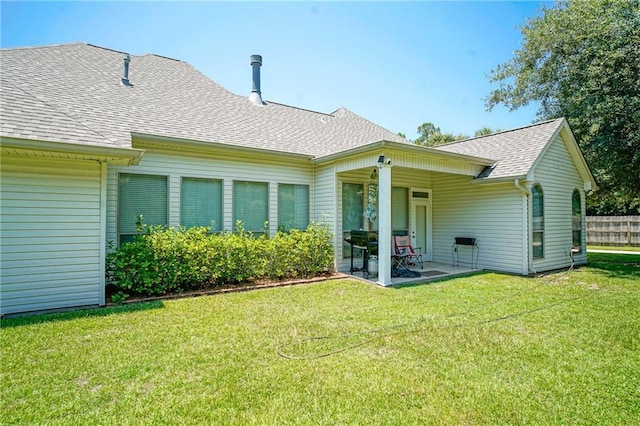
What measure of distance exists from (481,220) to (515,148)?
237 centimetres

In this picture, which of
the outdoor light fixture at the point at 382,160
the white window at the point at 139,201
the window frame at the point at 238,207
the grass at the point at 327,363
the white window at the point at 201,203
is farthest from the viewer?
Result: the window frame at the point at 238,207

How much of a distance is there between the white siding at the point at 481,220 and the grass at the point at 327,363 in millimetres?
3206

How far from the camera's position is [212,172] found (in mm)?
7824

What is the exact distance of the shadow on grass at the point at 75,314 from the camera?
4602 millimetres

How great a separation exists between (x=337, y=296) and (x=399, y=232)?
4.71m

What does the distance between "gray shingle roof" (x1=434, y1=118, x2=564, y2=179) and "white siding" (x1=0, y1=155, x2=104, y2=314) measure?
29.5 ft

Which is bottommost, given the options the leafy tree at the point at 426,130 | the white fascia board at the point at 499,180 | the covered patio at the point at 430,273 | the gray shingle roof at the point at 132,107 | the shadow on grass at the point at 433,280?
the shadow on grass at the point at 433,280

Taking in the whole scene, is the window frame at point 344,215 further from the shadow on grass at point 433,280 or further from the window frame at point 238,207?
the shadow on grass at point 433,280

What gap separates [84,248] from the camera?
18.1ft

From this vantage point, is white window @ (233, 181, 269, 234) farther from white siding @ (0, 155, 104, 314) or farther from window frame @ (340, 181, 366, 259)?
white siding @ (0, 155, 104, 314)

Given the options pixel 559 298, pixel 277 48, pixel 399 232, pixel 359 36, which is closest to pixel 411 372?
pixel 559 298

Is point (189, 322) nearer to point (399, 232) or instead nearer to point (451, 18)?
point (399, 232)

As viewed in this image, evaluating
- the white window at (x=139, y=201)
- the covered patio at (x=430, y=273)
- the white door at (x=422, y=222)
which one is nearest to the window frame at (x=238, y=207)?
the white window at (x=139, y=201)

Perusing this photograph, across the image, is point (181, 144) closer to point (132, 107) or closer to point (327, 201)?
point (132, 107)
